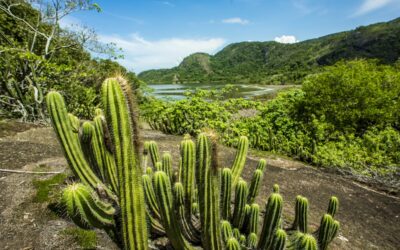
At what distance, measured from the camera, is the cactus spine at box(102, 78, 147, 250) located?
65.7 inches

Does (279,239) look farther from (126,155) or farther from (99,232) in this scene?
(99,232)

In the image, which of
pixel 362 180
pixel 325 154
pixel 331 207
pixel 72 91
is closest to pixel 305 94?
pixel 325 154

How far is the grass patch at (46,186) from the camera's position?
358 cm

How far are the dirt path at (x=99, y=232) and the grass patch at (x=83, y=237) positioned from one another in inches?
1.7

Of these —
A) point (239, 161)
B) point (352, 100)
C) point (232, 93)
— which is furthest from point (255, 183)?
point (232, 93)

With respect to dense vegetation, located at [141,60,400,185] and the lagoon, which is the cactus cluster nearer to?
dense vegetation, located at [141,60,400,185]

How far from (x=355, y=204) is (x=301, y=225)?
2.48m

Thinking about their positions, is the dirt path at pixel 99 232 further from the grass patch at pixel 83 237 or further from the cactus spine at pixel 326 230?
the cactus spine at pixel 326 230

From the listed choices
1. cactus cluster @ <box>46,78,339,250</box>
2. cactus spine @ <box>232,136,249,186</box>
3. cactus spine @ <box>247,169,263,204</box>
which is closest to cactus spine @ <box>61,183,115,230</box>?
cactus cluster @ <box>46,78,339,250</box>

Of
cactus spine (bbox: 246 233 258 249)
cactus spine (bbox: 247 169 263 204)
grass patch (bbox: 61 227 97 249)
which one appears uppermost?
cactus spine (bbox: 247 169 263 204)

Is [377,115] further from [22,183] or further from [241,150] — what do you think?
[22,183]

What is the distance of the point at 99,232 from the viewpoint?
299cm

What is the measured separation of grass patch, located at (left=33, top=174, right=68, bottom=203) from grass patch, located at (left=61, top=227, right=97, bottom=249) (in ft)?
2.95

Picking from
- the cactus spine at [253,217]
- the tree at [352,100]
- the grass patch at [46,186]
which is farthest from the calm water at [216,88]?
the cactus spine at [253,217]
